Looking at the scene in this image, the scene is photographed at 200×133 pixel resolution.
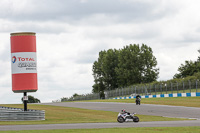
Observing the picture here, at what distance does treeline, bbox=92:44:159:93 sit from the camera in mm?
132125

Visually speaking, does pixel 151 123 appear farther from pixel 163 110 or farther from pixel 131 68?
pixel 131 68

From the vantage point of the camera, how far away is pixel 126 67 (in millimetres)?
134625

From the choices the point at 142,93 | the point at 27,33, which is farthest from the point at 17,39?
the point at 142,93

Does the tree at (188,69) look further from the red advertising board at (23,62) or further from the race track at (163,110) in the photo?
the red advertising board at (23,62)

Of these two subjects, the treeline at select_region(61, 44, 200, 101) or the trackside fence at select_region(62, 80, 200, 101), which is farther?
the treeline at select_region(61, 44, 200, 101)

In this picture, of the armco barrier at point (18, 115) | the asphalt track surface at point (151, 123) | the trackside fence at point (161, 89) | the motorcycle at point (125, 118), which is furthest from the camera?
the trackside fence at point (161, 89)

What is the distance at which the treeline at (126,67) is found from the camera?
132125mm

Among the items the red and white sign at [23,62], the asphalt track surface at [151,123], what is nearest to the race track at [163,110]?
the asphalt track surface at [151,123]

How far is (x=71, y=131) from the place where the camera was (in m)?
20.2

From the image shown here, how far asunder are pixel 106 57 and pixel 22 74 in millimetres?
114905

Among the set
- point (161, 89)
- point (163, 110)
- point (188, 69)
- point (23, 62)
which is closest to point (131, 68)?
point (188, 69)

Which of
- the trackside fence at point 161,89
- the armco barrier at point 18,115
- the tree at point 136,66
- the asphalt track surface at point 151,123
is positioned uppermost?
the tree at point 136,66

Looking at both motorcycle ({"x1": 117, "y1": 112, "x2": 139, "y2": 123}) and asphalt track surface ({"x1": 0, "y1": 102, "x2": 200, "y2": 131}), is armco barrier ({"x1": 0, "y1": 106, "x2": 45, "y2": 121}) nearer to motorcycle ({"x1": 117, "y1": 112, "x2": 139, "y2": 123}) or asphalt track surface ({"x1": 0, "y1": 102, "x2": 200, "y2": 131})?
asphalt track surface ({"x1": 0, "y1": 102, "x2": 200, "y2": 131})

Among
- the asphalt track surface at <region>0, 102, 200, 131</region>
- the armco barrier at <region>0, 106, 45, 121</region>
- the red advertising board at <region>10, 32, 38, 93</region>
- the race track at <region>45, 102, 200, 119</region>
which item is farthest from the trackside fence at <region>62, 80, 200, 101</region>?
the armco barrier at <region>0, 106, 45, 121</region>
